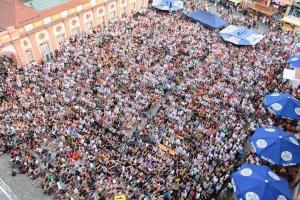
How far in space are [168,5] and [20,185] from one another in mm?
28623

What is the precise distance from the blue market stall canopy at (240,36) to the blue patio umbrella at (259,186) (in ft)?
58.8

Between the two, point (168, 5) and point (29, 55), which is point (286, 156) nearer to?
point (29, 55)

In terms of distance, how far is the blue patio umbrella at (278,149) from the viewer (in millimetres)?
16734

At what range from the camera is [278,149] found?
16891mm

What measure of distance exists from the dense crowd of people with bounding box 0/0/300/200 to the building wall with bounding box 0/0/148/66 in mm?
1079

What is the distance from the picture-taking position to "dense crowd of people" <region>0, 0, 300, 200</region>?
1722cm

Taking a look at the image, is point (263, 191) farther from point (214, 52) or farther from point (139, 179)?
point (214, 52)

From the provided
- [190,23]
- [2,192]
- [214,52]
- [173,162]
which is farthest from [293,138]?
[190,23]

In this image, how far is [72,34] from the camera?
1162 inches

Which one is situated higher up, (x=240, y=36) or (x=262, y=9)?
(x=262, y=9)

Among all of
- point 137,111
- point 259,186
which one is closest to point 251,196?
point 259,186

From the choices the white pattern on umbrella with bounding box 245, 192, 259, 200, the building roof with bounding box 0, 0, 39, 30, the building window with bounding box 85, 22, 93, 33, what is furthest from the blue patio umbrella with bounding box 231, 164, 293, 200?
the building window with bounding box 85, 22, 93, 33

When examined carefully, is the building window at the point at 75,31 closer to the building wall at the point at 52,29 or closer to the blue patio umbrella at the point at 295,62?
the building wall at the point at 52,29

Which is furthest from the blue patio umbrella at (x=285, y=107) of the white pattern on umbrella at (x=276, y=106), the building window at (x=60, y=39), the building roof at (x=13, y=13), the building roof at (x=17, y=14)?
the building roof at (x=13, y=13)
